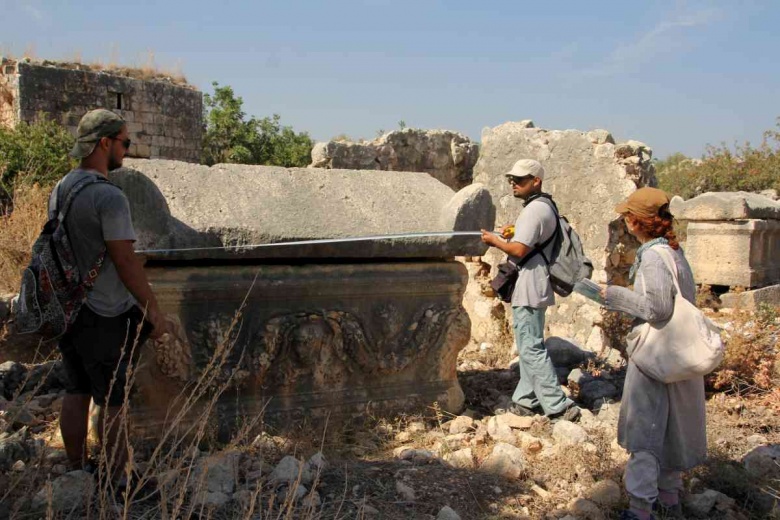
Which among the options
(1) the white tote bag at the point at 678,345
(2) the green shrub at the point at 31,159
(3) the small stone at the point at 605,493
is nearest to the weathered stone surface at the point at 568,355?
(3) the small stone at the point at 605,493

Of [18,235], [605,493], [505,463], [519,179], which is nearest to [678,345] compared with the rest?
[605,493]

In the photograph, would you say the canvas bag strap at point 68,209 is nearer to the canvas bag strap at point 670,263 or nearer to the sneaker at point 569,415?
the canvas bag strap at point 670,263

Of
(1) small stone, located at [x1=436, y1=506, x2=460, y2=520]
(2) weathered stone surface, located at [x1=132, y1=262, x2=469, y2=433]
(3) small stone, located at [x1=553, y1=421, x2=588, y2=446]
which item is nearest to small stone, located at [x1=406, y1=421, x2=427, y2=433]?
(2) weathered stone surface, located at [x1=132, y1=262, x2=469, y2=433]

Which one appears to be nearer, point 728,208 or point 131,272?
point 131,272

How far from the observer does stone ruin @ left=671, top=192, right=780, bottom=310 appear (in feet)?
28.3

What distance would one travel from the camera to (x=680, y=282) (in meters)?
2.93

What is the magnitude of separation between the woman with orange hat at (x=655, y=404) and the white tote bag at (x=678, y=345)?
0.04m

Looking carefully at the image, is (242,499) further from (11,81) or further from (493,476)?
(11,81)

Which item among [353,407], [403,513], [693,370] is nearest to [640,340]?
[693,370]

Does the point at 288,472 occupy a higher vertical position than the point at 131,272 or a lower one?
lower

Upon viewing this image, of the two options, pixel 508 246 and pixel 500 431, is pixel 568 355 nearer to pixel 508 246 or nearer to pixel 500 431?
pixel 500 431

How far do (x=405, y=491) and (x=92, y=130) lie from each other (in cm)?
199

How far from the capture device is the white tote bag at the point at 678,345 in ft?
9.14

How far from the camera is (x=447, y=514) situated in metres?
2.83
